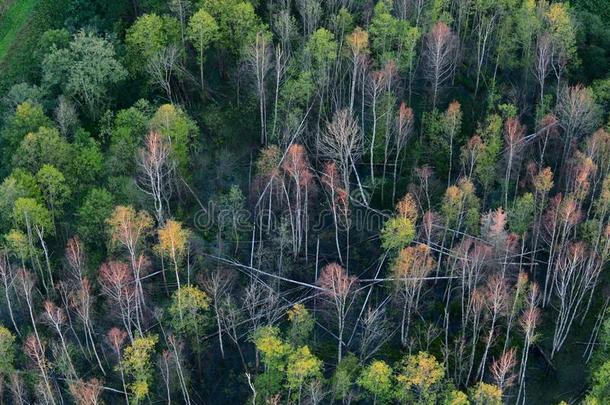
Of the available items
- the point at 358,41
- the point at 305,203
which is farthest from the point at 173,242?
the point at 358,41

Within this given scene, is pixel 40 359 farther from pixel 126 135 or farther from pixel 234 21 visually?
pixel 234 21

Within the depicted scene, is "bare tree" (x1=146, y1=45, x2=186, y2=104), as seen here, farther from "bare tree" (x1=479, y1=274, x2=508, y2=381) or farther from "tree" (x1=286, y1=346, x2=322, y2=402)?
"bare tree" (x1=479, y1=274, x2=508, y2=381)

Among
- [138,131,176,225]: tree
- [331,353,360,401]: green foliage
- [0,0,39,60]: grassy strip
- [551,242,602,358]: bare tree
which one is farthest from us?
[0,0,39,60]: grassy strip

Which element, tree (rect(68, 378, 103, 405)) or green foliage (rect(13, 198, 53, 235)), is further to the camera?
green foliage (rect(13, 198, 53, 235))

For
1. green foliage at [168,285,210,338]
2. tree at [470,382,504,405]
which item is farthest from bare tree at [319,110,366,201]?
tree at [470,382,504,405]

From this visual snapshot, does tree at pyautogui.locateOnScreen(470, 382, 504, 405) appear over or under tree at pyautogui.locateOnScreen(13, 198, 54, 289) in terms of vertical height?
under

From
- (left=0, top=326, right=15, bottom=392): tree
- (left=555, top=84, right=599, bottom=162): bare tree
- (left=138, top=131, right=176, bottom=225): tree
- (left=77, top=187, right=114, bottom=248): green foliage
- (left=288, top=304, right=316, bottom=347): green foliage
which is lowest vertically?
(left=0, top=326, right=15, bottom=392): tree

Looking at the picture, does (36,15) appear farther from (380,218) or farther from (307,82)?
(380,218)

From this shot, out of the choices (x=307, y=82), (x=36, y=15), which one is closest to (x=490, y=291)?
(x=307, y=82)
